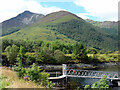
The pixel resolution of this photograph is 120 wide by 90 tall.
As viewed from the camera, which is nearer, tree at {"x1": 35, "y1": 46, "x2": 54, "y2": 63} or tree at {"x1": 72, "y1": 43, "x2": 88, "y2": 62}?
tree at {"x1": 35, "y1": 46, "x2": 54, "y2": 63}

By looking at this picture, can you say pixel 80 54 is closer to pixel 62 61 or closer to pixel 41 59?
pixel 62 61

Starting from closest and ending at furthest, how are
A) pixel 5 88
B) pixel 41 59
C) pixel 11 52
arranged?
pixel 5 88 < pixel 11 52 < pixel 41 59

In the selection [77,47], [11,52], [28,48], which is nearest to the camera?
[11,52]

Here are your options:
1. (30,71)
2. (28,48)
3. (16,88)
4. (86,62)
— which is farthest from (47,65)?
(16,88)

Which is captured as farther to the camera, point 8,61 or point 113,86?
point 8,61

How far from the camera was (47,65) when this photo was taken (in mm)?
75625

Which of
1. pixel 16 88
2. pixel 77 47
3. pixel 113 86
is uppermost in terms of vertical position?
pixel 77 47

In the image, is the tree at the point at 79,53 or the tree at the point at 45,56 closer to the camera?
the tree at the point at 45,56

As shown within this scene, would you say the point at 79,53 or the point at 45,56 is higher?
the point at 79,53

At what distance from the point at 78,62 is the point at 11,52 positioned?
4338 cm

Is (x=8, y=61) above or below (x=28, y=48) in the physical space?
below

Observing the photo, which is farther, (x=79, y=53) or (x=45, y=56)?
(x=79, y=53)

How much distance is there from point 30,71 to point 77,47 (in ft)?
244

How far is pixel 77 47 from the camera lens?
89.1m
